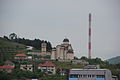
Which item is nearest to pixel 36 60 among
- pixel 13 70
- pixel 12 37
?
pixel 13 70

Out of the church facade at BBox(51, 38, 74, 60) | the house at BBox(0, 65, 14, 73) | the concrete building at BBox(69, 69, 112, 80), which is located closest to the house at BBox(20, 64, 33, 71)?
the house at BBox(0, 65, 14, 73)

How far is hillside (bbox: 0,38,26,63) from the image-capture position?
144 feet

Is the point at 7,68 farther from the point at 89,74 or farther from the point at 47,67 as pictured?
the point at 89,74

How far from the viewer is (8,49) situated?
151ft

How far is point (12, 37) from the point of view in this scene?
58.3 m

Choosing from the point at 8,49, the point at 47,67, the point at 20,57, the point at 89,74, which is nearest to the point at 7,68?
the point at 47,67

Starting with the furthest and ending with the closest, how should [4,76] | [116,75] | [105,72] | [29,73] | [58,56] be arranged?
[58,56], [116,75], [29,73], [4,76], [105,72]

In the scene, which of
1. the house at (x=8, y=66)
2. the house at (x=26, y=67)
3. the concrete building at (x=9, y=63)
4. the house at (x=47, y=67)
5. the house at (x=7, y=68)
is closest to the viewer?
the house at (x=7, y=68)

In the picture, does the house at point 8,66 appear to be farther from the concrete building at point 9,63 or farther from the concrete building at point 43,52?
the concrete building at point 43,52

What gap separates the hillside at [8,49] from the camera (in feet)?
144

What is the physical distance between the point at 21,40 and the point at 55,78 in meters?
22.2

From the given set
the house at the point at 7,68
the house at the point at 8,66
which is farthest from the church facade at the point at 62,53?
the house at the point at 7,68

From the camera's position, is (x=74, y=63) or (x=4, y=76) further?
(x=74, y=63)

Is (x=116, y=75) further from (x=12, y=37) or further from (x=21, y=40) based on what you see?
(x=12, y=37)
